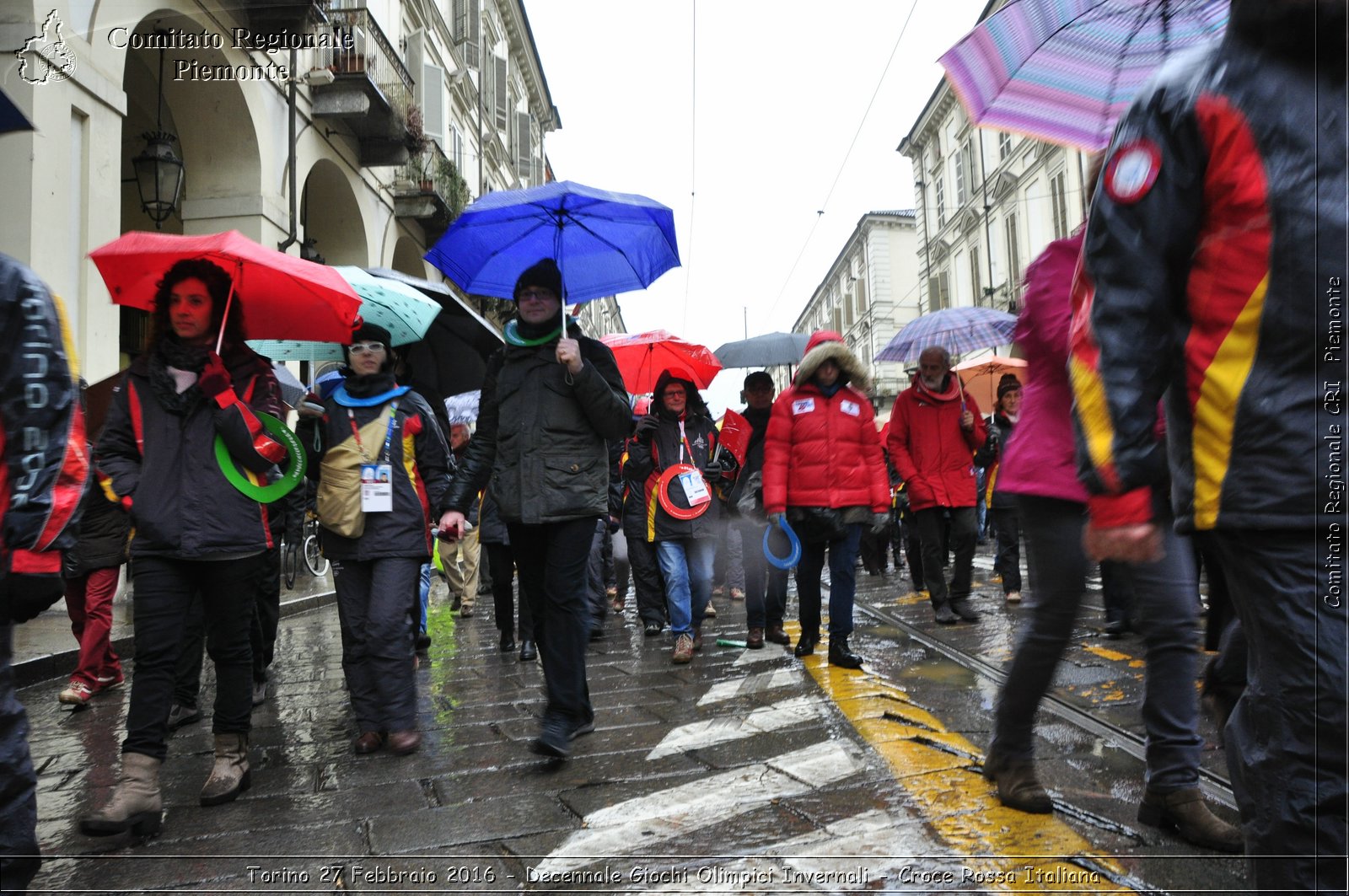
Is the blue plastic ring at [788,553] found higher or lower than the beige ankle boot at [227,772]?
higher

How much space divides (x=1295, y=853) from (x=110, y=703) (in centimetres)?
547

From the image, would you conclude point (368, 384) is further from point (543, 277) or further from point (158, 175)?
point (158, 175)

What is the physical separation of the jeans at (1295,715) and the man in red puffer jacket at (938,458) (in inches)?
215

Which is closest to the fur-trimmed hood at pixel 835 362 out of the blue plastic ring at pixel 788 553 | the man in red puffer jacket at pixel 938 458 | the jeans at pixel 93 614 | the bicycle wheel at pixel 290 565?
the blue plastic ring at pixel 788 553

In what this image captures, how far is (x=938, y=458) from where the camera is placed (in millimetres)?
7102

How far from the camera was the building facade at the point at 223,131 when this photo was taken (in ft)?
26.7

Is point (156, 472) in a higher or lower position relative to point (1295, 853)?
higher

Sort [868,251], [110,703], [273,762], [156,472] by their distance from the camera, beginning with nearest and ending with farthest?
[156,472] → [273,762] → [110,703] → [868,251]

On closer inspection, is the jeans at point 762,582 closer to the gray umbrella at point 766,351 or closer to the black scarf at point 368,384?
the black scarf at point 368,384

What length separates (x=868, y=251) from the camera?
57469 millimetres

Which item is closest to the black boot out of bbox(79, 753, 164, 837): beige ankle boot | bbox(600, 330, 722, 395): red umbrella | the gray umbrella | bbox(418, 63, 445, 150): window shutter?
bbox(600, 330, 722, 395): red umbrella

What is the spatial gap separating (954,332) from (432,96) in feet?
46.8

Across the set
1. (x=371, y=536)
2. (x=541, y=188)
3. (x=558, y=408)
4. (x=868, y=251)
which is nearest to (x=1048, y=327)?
(x=558, y=408)

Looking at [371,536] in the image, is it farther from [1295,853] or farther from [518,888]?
[1295,853]
